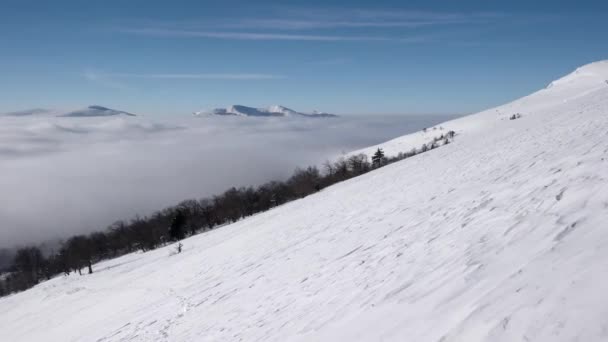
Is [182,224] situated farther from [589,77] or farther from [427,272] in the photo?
[589,77]

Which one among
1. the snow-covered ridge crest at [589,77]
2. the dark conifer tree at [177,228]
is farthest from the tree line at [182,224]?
the snow-covered ridge crest at [589,77]

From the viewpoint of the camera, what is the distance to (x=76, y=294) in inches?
1046

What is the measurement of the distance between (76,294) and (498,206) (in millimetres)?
31663

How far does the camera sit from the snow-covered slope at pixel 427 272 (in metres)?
4.24

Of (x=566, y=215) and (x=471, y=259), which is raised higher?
(x=566, y=215)

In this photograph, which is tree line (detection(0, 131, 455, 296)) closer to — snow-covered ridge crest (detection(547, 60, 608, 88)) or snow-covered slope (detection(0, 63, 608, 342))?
snow-covered slope (detection(0, 63, 608, 342))

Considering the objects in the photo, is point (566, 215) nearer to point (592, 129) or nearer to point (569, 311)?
point (569, 311)

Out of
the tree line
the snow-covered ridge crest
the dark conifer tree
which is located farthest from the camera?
the snow-covered ridge crest

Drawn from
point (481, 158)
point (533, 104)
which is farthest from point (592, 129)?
point (533, 104)

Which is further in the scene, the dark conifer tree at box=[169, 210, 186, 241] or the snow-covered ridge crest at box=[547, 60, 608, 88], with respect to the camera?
the snow-covered ridge crest at box=[547, 60, 608, 88]

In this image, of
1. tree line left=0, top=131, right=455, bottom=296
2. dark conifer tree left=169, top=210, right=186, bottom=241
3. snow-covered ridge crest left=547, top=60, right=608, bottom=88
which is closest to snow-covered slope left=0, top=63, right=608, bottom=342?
tree line left=0, top=131, right=455, bottom=296

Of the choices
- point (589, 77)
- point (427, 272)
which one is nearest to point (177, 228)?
point (427, 272)

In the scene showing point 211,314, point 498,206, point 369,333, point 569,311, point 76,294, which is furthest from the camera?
point 76,294

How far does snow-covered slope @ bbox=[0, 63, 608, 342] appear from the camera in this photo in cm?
424
